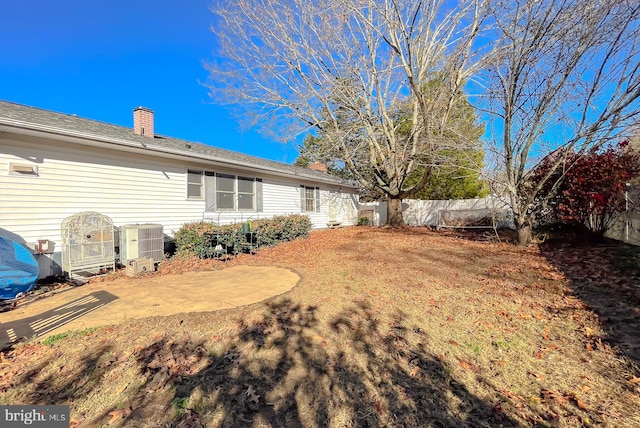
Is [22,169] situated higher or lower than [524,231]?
higher

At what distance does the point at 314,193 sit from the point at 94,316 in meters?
12.0

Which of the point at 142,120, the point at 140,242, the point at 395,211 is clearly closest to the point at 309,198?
the point at 395,211

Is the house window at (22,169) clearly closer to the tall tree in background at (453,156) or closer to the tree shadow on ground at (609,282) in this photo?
the tall tree in background at (453,156)

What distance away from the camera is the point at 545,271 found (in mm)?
5617

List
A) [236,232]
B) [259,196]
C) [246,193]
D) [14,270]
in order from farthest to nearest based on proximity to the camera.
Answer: [259,196]
[246,193]
[236,232]
[14,270]

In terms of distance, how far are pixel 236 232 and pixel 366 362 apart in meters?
6.85

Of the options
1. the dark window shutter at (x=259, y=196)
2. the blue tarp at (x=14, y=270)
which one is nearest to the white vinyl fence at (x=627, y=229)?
the dark window shutter at (x=259, y=196)

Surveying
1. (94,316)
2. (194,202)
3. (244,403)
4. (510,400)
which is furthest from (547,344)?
(194,202)

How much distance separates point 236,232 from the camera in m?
8.85

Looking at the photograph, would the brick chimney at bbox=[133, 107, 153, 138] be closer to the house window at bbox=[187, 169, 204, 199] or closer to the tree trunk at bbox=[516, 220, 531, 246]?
the house window at bbox=[187, 169, 204, 199]

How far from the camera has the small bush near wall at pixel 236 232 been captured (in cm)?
788

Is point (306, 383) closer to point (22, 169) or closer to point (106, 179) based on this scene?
point (22, 169)

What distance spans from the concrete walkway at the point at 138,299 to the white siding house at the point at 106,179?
82.6 inches

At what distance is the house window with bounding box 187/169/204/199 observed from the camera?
9.23m
